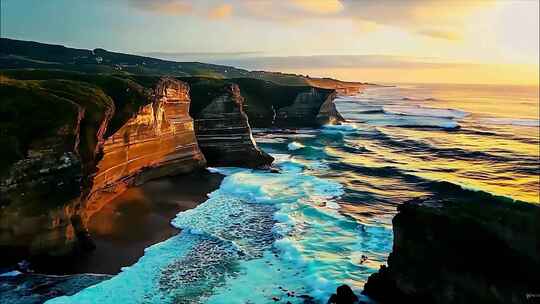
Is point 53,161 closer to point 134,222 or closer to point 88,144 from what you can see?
point 88,144

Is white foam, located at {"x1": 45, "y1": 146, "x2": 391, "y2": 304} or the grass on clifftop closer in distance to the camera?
white foam, located at {"x1": 45, "y1": 146, "x2": 391, "y2": 304}

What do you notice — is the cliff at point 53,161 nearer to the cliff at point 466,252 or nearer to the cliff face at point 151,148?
the cliff face at point 151,148

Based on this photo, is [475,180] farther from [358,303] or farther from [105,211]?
[105,211]

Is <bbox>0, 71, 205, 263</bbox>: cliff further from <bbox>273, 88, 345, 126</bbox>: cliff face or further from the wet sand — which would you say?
<bbox>273, 88, 345, 126</bbox>: cliff face

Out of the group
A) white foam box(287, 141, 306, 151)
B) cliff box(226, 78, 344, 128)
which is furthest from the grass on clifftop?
cliff box(226, 78, 344, 128)

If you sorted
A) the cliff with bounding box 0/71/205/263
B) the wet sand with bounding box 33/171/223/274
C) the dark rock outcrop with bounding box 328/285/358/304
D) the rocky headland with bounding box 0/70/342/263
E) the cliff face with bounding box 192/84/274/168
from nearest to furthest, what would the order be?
the dark rock outcrop with bounding box 328/285/358/304 → the cliff with bounding box 0/71/205/263 → the rocky headland with bounding box 0/70/342/263 → the wet sand with bounding box 33/171/223/274 → the cliff face with bounding box 192/84/274/168

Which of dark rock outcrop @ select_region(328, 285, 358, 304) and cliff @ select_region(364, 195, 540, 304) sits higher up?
cliff @ select_region(364, 195, 540, 304)
